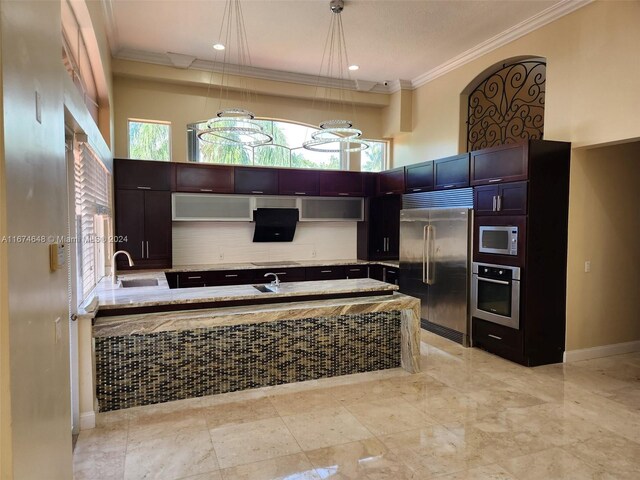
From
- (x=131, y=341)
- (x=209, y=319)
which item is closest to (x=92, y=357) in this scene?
(x=131, y=341)

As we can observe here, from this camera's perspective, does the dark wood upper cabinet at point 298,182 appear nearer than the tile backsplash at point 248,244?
No

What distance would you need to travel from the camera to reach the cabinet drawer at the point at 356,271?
6.66 metres

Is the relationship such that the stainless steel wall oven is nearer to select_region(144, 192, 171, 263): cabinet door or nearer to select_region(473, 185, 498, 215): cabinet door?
select_region(473, 185, 498, 215): cabinet door

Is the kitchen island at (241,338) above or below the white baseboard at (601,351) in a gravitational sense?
above

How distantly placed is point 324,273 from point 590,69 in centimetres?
418

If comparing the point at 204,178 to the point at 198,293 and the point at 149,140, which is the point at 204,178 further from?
the point at 198,293

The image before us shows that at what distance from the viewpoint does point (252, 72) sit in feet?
19.6

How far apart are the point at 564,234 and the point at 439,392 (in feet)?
7.17

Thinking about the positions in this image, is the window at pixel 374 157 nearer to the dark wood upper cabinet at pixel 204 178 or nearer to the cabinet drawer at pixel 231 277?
the dark wood upper cabinet at pixel 204 178

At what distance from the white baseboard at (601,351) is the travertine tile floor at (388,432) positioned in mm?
446

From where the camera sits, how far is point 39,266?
4.82 ft

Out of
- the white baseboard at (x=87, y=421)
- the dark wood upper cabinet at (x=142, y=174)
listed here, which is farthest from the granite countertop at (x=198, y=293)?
the dark wood upper cabinet at (x=142, y=174)

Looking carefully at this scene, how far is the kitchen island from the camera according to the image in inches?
127

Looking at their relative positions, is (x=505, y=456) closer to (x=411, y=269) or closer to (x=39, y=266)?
(x=39, y=266)
